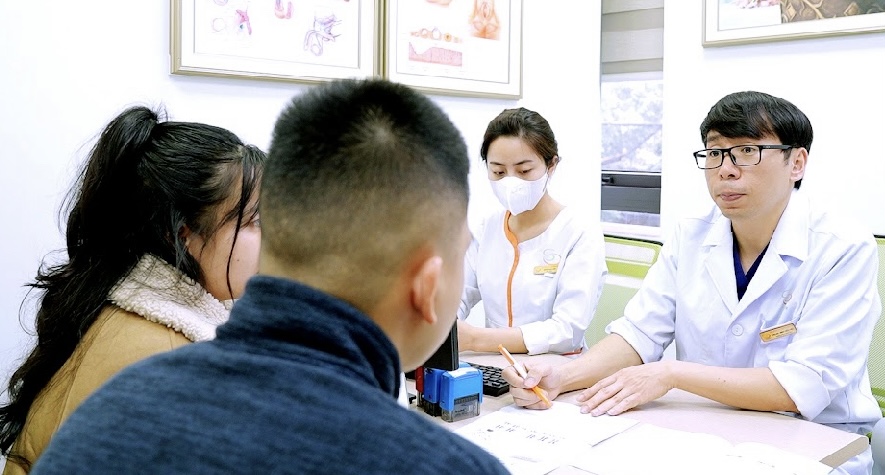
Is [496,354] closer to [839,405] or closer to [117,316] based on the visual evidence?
[839,405]

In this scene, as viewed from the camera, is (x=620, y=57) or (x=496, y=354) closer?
(x=496, y=354)

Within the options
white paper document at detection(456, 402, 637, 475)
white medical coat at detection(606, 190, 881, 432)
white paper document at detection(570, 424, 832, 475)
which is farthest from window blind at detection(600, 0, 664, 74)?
white paper document at detection(570, 424, 832, 475)

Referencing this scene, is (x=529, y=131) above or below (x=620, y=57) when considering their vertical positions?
below

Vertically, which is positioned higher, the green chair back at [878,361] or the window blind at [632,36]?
the window blind at [632,36]

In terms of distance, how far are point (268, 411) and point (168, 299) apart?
78cm

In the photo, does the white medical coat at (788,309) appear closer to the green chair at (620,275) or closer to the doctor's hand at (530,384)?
the doctor's hand at (530,384)

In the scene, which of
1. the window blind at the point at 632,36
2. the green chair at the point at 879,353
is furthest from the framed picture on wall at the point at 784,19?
the green chair at the point at 879,353

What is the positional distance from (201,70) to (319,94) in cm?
191

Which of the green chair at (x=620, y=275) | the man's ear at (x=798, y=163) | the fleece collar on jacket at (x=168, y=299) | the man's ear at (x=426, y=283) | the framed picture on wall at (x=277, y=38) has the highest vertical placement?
the framed picture on wall at (x=277, y=38)

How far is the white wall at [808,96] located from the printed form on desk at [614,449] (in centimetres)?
185

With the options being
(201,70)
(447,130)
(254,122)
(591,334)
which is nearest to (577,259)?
(591,334)

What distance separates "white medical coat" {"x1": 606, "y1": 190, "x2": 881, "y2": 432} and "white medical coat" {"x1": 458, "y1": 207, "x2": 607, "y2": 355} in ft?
0.94

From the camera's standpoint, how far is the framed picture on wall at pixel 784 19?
2.86 meters

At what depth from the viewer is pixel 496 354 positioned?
7.36ft
